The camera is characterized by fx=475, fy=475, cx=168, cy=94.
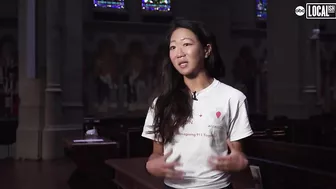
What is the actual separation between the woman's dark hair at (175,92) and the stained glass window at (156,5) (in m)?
15.1

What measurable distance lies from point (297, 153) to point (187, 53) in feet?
11.8

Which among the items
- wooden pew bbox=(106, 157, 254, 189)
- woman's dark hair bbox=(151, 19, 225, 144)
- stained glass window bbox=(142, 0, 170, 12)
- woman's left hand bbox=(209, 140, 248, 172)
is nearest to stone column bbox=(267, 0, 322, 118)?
stained glass window bbox=(142, 0, 170, 12)

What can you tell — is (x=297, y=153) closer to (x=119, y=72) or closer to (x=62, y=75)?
(x=62, y=75)

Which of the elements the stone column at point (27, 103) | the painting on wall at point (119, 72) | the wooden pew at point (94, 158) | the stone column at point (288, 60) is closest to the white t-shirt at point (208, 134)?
the wooden pew at point (94, 158)

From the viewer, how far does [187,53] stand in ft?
4.97

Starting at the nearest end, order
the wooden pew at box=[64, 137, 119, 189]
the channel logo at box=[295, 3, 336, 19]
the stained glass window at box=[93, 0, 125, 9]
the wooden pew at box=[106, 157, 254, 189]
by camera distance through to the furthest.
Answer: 1. the wooden pew at box=[106, 157, 254, 189]
2. the wooden pew at box=[64, 137, 119, 189]
3. the channel logo at box=[295, 3, 336, 19]
4. the stained glass window at box=[93, 0, 125, 9]

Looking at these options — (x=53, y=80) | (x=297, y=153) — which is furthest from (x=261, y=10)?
(x=297, y=153)

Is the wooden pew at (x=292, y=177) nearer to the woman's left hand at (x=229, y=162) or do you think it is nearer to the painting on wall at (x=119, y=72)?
the woman's left hand at (x=229, y=162)

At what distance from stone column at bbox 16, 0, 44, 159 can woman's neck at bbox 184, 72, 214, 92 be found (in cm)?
929

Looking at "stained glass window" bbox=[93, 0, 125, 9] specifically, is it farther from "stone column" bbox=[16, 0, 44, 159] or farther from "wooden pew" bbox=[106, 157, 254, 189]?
"wooden pew" bbox=[106, 157, 254, 189]

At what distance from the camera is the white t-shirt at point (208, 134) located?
Result: 4.81 feet

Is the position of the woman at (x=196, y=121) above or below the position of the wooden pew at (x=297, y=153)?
above

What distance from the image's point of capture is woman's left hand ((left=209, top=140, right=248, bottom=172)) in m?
1.42

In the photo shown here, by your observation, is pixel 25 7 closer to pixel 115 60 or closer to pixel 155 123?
pixel 115 60
